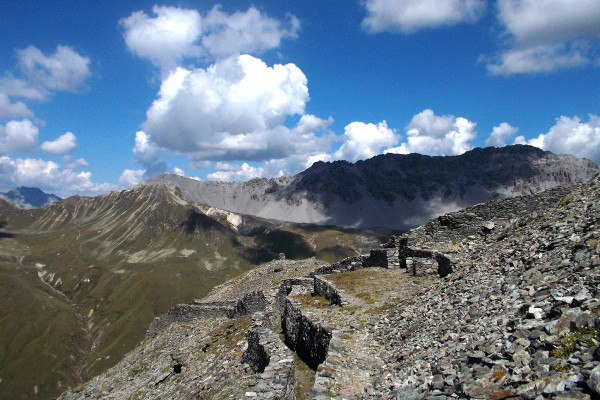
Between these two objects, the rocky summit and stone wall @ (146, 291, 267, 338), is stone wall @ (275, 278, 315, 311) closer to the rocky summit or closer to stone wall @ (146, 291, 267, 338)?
the rocky summit

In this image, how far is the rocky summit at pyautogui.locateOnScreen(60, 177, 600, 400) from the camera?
7969 millimetres

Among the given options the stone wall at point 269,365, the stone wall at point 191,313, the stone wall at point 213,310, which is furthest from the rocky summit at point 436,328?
the stone wall at point 191,313

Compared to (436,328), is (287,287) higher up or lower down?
lower down

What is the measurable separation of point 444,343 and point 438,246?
18.8m

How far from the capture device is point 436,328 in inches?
512

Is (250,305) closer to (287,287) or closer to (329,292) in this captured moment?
(287,287)

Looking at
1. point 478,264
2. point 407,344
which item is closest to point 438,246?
point 478,264

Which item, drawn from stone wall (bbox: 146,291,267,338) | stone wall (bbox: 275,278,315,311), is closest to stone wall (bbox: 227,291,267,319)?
stone wall (bbox: 146,291,267,338)

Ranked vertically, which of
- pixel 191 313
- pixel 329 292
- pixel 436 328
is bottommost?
pixel 191 313

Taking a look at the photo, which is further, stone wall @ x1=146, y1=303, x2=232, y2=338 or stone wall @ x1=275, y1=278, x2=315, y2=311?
stone wall @ x1=146, y1=303, x2=232, y2=338

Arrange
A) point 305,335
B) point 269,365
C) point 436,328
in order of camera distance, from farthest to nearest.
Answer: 1. point 305,335
2. point 269,365
3. point 436,328

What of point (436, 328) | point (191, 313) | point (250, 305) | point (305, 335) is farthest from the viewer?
point (191, 313)

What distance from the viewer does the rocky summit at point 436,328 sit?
797 centimetres

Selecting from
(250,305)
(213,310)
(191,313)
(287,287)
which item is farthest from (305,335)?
(191,313)
